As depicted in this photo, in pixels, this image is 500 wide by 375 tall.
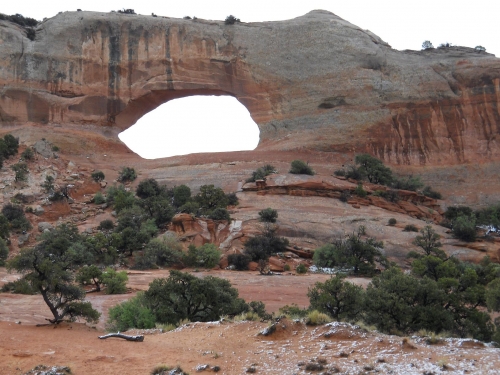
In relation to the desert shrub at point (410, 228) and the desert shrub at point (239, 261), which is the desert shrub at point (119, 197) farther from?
the desert shrub at point (410, 228)

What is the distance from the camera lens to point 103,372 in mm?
10875

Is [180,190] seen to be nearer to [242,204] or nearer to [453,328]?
[242,204]

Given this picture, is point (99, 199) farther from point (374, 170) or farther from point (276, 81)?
point (276, 81)

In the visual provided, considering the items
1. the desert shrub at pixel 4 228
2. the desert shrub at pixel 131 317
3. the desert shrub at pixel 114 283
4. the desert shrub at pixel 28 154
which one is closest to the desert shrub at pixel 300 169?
the desert shrub at pixel 28 154

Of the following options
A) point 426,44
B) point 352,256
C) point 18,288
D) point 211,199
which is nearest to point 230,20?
point 426,44

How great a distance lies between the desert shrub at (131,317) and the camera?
15281 mm

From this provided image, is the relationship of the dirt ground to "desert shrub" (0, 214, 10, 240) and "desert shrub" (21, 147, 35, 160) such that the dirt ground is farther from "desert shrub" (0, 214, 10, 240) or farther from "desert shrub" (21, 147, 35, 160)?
"desert shrub" (21, 147, 35, 160)

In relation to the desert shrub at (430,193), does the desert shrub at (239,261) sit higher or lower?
lower

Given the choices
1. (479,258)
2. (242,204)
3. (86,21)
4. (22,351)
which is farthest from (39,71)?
(22,351)

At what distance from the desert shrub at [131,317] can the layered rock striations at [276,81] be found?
28.5 metres

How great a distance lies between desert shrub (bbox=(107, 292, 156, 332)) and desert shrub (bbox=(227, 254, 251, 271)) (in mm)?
9370

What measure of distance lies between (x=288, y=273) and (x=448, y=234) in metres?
11.1

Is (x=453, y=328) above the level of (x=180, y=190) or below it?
below

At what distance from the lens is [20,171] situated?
34594 millimetres
